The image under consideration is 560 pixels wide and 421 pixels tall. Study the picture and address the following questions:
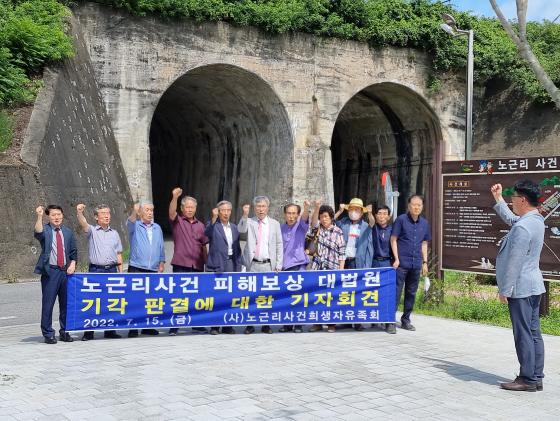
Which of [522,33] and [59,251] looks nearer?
[59,251]

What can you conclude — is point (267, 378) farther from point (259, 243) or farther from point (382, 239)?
point (382, 239)

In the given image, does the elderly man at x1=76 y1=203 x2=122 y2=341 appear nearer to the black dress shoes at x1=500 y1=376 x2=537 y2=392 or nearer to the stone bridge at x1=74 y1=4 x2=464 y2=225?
the black dress shoes at x1=500 y1=376 x2=537 y2=392

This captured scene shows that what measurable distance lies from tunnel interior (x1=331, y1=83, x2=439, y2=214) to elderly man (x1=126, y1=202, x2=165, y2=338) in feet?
57.2

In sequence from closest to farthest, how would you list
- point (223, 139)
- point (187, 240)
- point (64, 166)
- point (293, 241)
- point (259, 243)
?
point (187, 240) → point (259, 243) → point (293, 241) → point (64, 166) → point (223, 139)

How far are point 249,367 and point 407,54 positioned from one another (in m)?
20.4

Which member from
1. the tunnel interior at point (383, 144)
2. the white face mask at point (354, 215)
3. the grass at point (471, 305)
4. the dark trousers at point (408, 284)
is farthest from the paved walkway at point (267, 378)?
the tunnel interior at point (383, 144)

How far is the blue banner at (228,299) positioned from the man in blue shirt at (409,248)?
0.20 m

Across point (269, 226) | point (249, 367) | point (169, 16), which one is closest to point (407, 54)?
point (169, 16)

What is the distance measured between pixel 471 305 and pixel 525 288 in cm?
468

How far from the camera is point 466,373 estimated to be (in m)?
6.81

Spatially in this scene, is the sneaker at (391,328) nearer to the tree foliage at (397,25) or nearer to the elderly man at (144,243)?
the elderly man at (144,243)

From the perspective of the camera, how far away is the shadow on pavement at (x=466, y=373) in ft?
21.5

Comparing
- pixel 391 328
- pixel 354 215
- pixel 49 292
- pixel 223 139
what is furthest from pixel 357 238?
pixel 223 139

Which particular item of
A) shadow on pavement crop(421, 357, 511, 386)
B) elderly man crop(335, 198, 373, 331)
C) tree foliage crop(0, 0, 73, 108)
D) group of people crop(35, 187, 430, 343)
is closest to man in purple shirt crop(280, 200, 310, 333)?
group of people crop(35, 187, 430, 343)
